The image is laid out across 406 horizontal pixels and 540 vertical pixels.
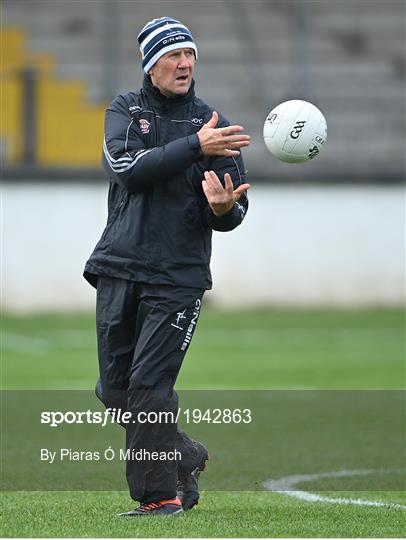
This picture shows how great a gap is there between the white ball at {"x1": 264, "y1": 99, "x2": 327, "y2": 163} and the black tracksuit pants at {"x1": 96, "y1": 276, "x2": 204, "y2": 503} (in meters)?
0.85

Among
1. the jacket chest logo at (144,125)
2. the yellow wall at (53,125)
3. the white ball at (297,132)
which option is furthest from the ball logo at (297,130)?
the yellow wall at (53,125)

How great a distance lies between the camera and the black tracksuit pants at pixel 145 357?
6191mm

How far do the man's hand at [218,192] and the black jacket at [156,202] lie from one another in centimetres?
11

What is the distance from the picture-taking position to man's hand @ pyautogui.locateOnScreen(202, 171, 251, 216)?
6078 millimetres

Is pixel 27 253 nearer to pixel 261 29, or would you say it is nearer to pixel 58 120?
pixel 58 120

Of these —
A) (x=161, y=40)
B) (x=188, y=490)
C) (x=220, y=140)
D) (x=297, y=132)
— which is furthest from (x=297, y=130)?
(x=188, y=490)

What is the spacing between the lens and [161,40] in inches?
248

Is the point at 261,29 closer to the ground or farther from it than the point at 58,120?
farther from it

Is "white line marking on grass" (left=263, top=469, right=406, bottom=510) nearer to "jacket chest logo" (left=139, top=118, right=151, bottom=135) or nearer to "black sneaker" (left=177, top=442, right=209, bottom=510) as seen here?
"black sneaker" (left=177, top=442, right=209, bottom=510)

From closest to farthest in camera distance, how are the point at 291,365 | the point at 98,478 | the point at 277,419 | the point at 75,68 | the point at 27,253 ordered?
the point at 98,478, the point at 277,419, the point at 291,365, the point at 27,253, the point at 75,68

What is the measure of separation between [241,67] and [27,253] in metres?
5.12

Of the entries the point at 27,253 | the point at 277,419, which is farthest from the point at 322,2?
the point at 277,419

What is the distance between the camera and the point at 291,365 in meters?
13.4

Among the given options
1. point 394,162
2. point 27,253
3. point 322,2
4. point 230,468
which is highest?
point 322,2
